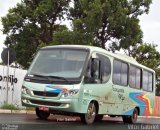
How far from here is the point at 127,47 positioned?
44500 mm

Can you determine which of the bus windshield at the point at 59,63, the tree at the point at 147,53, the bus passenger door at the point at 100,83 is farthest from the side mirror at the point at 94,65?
the tree at the point at 147,53

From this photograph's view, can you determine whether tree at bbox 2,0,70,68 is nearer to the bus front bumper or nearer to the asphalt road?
the asphalt road

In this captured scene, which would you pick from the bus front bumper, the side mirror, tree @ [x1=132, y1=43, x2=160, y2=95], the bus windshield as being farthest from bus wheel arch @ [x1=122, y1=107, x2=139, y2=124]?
tree @ [x1=132, y1=43, x2=160, y2=95]

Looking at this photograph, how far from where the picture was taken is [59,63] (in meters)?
15.8

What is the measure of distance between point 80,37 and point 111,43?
497cm

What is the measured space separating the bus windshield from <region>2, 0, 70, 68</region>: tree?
31.1 meters

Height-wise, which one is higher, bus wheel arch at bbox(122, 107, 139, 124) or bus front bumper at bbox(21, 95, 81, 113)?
bus front bumper at bbox(21, 95, 81, 113)

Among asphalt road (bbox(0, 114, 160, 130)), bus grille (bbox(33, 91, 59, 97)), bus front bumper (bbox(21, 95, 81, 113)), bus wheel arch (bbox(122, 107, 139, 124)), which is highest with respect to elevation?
bus grille (bbox(33, 91, 59, 97))

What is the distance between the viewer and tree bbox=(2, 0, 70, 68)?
47500mm

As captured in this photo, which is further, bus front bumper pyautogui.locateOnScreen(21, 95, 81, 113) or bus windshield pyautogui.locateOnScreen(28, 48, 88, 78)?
bus windshield pyautogui.locateOnScreen(28, 48, 88, 78)

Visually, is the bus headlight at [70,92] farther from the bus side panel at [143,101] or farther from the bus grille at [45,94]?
the bus side panel at [143,101]

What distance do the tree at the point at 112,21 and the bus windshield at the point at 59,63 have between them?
24913mm

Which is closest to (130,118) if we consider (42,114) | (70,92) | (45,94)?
(42,114)

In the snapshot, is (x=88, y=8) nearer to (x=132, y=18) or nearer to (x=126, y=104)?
(x=132, y=18)
